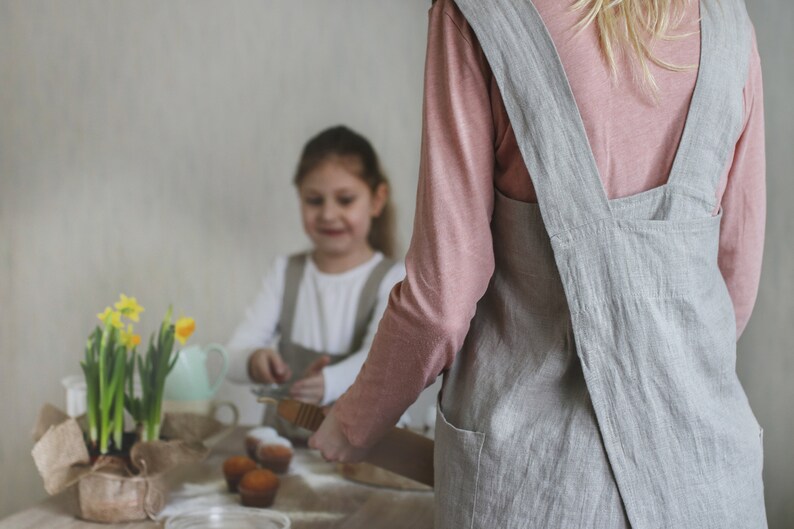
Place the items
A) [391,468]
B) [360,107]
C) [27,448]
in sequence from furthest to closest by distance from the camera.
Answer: [27,448] → [360,107] → [391,468]

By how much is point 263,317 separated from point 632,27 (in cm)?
110

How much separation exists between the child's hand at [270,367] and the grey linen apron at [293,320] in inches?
0.5

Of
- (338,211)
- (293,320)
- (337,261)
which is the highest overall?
(338,211)

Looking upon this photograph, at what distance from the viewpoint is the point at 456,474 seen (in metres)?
0.95

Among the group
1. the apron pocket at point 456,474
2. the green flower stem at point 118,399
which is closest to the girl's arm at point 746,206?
the apron pocket at point 456,474

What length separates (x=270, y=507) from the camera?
147cm

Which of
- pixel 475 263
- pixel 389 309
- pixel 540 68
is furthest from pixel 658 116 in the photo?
pixel 389 309

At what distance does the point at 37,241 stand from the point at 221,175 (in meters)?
0.43

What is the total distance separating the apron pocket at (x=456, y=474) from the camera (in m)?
0.93

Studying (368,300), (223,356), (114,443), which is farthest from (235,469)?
(368,300)

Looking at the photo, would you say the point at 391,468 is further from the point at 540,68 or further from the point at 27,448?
the point at 27,448

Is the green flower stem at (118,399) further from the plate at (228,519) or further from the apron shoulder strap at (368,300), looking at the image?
the apron shoulder strap at (368,300)

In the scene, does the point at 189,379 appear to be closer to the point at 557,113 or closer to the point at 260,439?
the point at 260,439

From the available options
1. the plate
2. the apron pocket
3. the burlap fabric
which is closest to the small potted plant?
the burlap fabric
